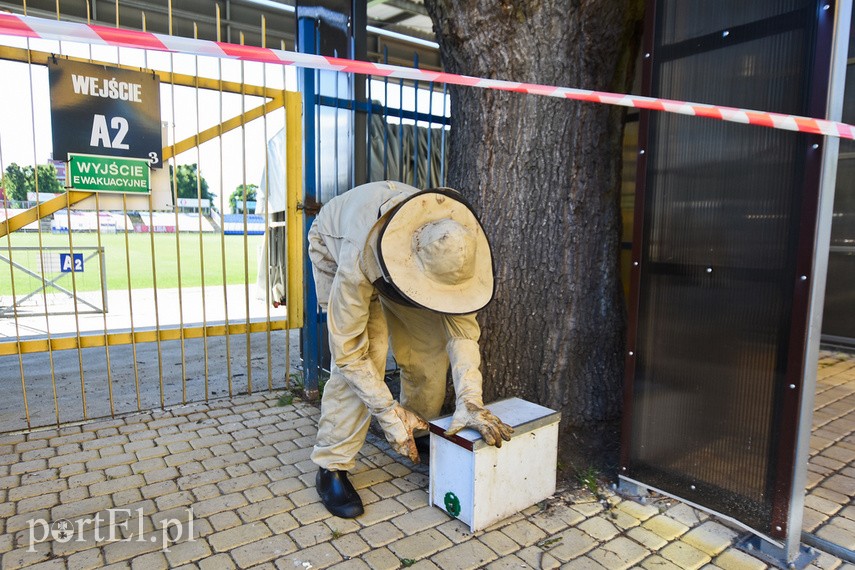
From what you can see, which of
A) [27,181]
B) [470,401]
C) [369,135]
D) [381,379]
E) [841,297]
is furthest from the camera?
[841,297]

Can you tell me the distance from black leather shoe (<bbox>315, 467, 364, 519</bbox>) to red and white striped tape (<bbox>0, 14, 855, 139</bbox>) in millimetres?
1892

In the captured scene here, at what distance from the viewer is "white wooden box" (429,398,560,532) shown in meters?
2.45

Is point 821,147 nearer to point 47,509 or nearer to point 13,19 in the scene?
point 13,19

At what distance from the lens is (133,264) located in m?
17.2

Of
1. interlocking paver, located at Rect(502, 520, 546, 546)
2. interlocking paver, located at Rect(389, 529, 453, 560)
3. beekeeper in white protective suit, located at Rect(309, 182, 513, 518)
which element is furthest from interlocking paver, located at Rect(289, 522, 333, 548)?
interlocking paver, located at Rect(502, 520, 546, 546)

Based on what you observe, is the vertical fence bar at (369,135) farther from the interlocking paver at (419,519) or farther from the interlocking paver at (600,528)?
the interlocking paver at (600,528)

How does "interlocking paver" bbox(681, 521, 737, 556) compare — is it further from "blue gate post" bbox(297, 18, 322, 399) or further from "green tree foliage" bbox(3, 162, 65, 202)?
"green tree foliage" bbox(3, 162, 65, 202)

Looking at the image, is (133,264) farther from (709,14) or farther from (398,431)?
(709,14)

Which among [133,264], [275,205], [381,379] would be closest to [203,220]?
[275,205]

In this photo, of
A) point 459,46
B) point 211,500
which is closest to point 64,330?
point 211,500

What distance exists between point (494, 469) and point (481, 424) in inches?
9.2

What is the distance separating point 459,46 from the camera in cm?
322

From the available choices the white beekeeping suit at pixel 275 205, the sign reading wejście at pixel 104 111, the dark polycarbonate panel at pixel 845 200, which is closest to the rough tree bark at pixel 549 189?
the white beekeeping suit at pixel 275 205

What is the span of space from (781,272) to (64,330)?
286 inches
